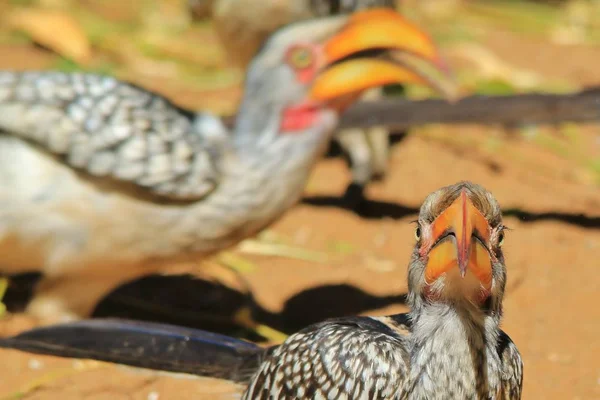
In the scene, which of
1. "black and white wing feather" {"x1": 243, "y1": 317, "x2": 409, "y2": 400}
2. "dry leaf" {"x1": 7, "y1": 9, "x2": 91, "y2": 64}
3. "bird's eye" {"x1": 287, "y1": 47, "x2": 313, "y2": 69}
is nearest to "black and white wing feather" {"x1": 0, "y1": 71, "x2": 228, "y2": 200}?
"bird's eye" {"x1": 287, "y1": 47, "x2": 313, "y2": 69}

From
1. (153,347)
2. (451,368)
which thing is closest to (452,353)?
(451,368)

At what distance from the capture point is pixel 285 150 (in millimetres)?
3334

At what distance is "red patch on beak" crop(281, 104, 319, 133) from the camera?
336cm

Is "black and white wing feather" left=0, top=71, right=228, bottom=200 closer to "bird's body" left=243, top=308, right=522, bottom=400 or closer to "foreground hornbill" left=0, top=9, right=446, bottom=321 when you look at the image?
"foreground hornbill" left=0, top=9, right=446, bottom=321

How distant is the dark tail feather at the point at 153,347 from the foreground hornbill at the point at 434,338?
0.25m

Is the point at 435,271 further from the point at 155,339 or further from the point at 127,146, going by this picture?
the point at 127,146

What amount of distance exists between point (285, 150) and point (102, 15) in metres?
4.30

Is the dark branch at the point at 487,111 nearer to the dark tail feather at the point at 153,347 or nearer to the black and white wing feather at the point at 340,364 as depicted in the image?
the dark tail feather at the point at 153,347

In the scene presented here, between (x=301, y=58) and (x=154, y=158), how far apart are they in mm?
627

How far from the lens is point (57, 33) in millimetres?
6133

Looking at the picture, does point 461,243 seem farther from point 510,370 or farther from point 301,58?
point 301,58

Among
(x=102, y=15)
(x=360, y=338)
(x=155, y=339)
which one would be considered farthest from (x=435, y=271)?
(x=102, y=15)

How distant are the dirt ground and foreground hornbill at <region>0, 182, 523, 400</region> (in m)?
0.54

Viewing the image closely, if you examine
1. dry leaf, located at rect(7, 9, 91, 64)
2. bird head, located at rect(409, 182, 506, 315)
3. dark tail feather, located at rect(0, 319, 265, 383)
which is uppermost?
dry leaf, located at rect(7, 9, 91, 64)
